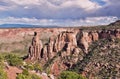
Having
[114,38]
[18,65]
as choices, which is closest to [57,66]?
[114,38]

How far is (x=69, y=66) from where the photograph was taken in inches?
→ 7520

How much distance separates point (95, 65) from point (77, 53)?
17.7m

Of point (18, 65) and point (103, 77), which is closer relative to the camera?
point (18, 65)

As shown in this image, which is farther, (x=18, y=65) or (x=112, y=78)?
(x=112, y=78)

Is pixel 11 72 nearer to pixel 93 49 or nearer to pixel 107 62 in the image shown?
pixel 107 62

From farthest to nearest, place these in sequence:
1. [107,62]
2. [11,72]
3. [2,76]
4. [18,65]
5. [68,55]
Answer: [68,55], [107,62], [18,65], [11,72], [2,76]

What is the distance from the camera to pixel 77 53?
19725 centimetres

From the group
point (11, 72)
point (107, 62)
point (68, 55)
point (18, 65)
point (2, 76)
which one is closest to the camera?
point (2, 76)

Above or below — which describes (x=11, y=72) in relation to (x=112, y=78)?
above

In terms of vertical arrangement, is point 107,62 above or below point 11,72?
below

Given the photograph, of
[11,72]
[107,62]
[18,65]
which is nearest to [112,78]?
[107,62]

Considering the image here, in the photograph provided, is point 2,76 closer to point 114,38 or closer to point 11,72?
point 11,72

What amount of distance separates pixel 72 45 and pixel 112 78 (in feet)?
128

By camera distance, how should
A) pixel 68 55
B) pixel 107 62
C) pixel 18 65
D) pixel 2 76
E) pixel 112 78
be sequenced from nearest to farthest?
pixel 2 76 < pixel 18 65 < pixel 112 78 < pixel 107 62 < pixel 68 55
